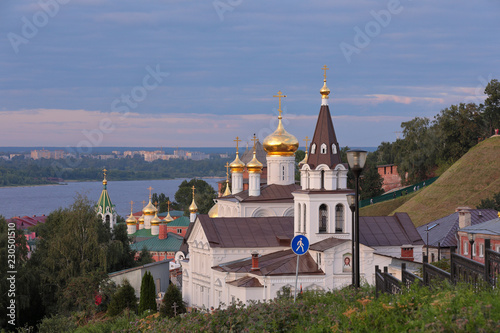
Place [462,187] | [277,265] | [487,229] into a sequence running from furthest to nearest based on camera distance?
[462,187] < [487,229] < [277,265]

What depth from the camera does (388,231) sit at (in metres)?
31.2

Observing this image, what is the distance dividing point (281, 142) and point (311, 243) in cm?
1053

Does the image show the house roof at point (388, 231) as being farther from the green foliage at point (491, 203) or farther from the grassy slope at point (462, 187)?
the grassy slope at point (462, 187)

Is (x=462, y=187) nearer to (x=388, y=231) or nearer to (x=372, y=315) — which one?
(x=388, y=231)

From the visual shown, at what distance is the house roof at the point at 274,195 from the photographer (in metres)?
37.0

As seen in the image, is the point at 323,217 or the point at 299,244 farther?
the point at 323,217

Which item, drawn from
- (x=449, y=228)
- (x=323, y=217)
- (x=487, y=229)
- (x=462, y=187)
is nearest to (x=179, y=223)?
(x=462, y=187)

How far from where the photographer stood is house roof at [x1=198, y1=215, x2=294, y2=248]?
99.9ft

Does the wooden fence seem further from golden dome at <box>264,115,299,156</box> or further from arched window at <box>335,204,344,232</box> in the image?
golden dome at <box>264,115,299,156</box>

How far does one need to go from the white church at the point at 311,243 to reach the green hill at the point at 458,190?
17.4 meters

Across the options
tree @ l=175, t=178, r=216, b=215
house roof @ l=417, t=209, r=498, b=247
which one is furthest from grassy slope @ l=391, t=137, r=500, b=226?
tree @ l=175, t=178, r=216, b=215

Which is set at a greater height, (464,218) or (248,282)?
(464,218)

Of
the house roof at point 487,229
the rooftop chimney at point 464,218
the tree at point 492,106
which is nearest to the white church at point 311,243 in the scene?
the house roof at point 487,229

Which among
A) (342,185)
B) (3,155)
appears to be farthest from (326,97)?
(3,155)
